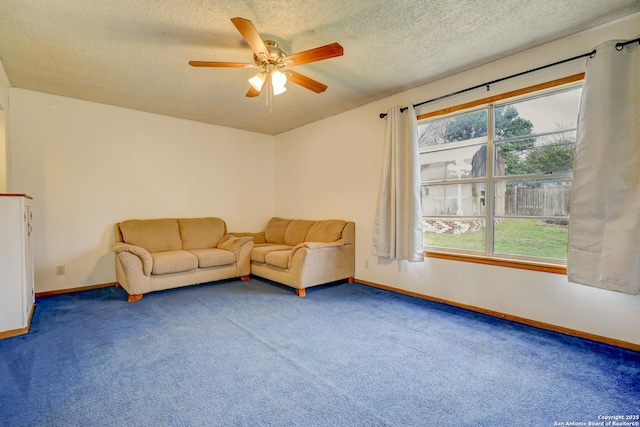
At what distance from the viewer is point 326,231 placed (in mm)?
4461

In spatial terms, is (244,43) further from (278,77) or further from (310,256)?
(310,256)

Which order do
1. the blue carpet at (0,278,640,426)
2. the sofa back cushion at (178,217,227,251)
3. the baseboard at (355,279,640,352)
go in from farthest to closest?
the sofa back cushion at (178,217,227,251)
the baseboard at (355,279,640,352)
the blue carpet at (0,278,640,426)

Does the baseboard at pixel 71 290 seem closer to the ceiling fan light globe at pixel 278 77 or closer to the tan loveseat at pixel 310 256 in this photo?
the tan loveseat at pixel 310 256

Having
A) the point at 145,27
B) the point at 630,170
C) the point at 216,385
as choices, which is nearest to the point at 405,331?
the point at 216,385

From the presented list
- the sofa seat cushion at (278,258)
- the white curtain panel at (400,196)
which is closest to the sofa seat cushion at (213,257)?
the sofa seat cushion at (278,258)

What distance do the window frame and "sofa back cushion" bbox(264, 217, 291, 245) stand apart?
2.48m

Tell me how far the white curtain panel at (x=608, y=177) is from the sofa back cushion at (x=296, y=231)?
3270mm

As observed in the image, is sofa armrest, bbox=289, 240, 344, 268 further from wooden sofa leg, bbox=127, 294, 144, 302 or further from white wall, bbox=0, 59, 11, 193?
white wall, bbox=0, 59, 11, 193

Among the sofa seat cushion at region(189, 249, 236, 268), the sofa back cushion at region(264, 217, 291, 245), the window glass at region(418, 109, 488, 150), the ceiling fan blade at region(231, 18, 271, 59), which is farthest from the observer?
the sofa back cushion at region(264, 217, 291, 245)

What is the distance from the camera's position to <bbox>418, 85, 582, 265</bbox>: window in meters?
2.76

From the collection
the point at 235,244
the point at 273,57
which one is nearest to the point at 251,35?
the point at 273,57

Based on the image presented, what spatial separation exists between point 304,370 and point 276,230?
3475 millimetres

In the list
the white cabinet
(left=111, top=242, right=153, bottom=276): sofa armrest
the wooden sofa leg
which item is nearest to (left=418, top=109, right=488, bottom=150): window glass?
(left=111, top=242, right=153, bottom=276): sofa armrest

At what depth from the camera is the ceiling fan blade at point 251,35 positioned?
1932 mm
